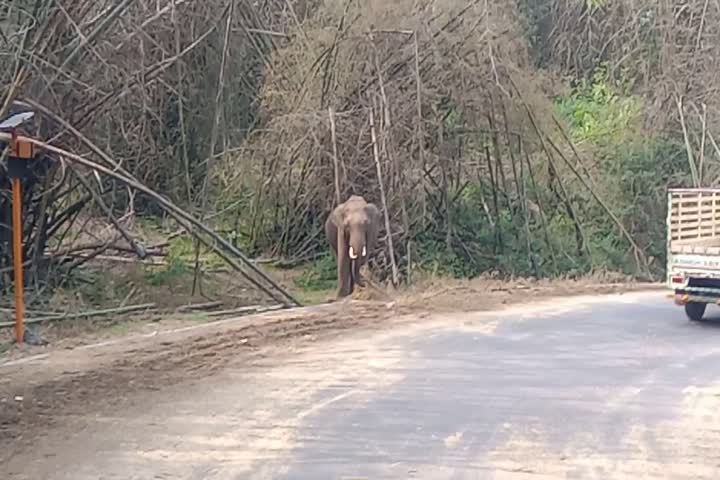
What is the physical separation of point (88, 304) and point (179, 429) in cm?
794

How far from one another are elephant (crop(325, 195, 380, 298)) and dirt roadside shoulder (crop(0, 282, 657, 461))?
1.34 metres

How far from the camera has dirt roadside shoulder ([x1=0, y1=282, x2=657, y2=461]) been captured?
10914 mm

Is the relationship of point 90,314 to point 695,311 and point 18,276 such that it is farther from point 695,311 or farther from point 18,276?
point 695,311

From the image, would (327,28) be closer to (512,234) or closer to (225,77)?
(225,77)

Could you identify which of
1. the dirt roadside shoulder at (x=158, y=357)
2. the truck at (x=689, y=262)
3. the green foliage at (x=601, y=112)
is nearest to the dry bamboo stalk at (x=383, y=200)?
the dirt roadside shoulder at (x=158, y=357)

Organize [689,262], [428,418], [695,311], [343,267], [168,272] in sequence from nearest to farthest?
[428,418], [689,262], [695,311], [168,272], [343,267]

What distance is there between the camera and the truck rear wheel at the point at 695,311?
58.1ft

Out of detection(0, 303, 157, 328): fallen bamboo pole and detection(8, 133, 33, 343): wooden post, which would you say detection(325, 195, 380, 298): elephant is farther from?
detection(8, 133, 33, 343): wooden post

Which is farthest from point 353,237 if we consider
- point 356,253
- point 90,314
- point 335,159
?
point 90,314

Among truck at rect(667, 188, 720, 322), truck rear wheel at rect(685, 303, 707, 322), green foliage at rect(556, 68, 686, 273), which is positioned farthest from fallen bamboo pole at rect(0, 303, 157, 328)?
green foliage at rect(556, 68, 686, 273)

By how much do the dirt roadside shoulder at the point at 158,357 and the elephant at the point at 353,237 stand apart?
4.40 ft

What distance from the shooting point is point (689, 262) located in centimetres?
1764

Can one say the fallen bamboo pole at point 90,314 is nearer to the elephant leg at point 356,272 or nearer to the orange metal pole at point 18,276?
the orange metal pole at point 18,276

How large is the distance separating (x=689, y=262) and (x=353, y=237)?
5258 millimetres
